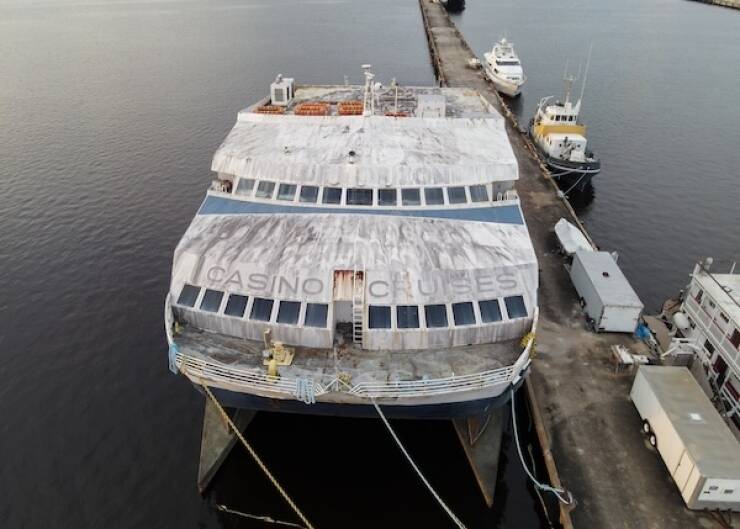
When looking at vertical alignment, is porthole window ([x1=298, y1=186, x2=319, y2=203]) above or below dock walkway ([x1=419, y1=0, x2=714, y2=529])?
above

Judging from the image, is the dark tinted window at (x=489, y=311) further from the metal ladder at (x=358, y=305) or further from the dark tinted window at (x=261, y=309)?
Result: the dark tinted window at (x=261, y=309)

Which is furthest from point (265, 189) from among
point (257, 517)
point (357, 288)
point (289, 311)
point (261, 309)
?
point (257, 517)

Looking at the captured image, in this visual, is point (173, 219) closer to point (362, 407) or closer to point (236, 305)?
point (236, 305)

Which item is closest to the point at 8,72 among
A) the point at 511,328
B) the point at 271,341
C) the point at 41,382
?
the point at 41,382

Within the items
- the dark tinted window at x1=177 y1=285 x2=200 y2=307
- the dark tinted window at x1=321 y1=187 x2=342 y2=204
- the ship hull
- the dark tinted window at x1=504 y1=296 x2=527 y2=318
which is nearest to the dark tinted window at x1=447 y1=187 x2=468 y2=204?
the dark tinted window at x1=321 y1=187 x2=342 y2=204

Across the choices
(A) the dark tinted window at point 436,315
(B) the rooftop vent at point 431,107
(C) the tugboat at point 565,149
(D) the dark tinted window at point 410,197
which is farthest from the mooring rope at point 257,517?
(C) the tugboat at point 565,149

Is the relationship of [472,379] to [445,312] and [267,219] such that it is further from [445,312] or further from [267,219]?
[267,219]

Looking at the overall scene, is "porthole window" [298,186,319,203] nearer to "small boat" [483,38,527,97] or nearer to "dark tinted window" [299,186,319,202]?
"dark tinted window" [299,186,319,202]
